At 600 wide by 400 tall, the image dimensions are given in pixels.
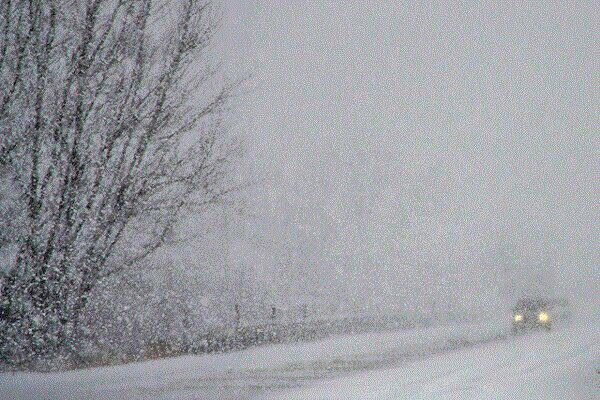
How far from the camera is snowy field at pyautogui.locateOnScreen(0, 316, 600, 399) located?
930 centimetres

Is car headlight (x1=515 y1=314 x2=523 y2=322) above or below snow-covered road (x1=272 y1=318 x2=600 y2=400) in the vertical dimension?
below

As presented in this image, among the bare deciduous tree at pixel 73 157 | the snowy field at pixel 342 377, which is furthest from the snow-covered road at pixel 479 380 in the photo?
the bare deciduous tree at pixel 73 157

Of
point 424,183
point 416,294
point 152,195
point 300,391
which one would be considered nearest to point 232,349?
point 300,391

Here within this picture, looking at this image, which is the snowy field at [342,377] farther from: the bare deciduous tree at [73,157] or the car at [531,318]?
the car at [531,318]

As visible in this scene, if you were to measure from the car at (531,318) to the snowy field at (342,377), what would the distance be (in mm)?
8759

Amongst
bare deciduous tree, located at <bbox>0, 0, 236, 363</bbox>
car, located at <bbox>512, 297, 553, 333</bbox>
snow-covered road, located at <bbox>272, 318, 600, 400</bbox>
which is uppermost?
bare deciduous tree, located at <bbox>0, 0, 236, 363</bbox>

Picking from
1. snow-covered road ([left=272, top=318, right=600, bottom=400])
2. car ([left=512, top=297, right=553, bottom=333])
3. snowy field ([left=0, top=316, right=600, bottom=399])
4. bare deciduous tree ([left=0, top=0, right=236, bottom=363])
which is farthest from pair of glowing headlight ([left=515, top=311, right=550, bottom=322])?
bare deciduous tree ([left=0, top=0, right=236, bottom=363])

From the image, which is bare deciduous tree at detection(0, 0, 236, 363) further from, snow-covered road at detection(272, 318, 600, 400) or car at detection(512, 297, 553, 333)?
car at detection(512, 297, 553, 333)

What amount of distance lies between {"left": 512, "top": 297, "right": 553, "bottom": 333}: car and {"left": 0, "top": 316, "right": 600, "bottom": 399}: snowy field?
8759 millimetres

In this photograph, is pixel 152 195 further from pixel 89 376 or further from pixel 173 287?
pixel 173 287

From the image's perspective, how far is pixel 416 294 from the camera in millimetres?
48781

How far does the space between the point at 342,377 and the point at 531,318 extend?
60.9 ft

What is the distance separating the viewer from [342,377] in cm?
1202

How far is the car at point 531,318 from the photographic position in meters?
27.8
